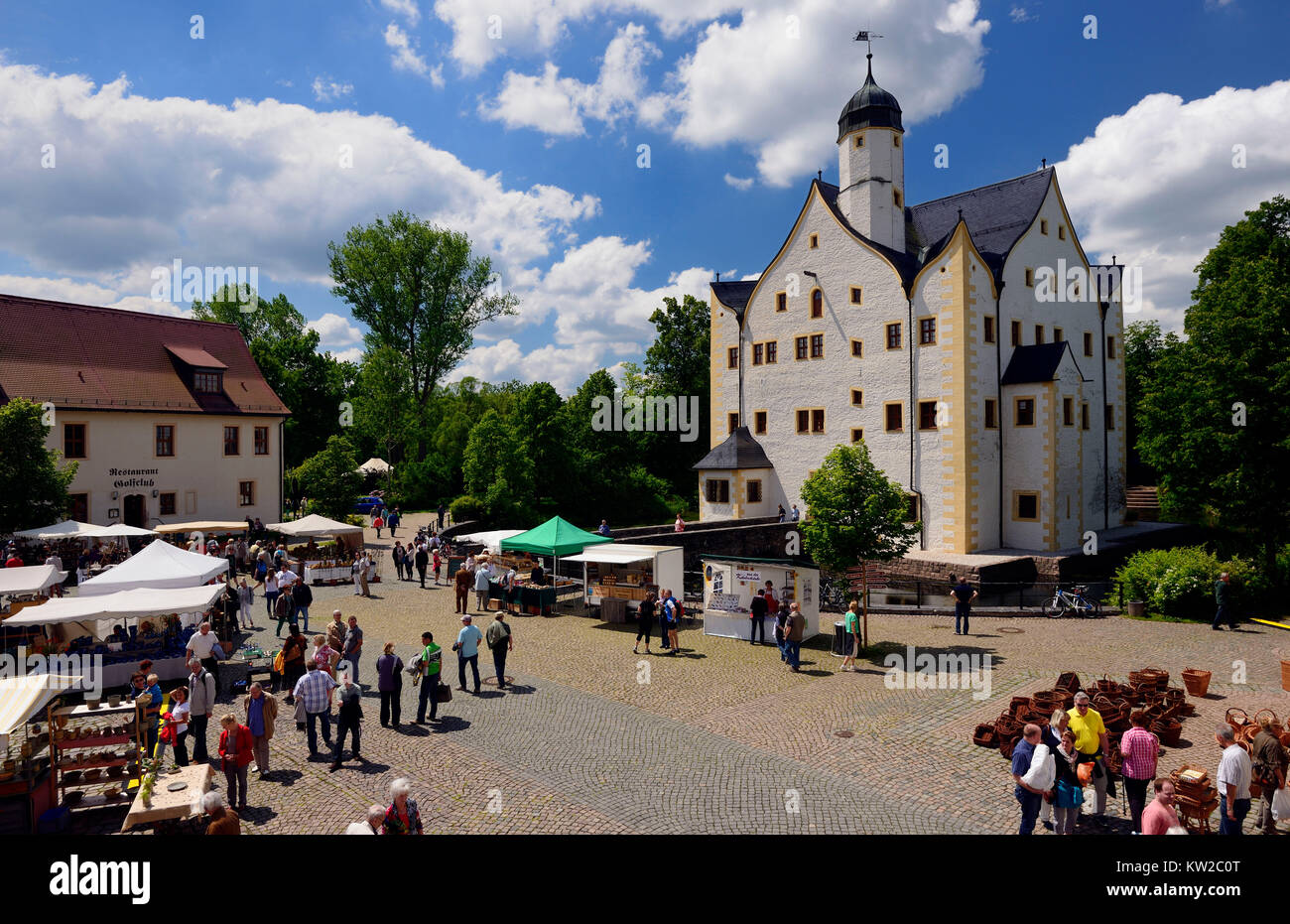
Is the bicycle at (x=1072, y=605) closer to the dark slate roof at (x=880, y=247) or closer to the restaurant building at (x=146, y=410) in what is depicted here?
the dark slate roof at (x=880, y=247)

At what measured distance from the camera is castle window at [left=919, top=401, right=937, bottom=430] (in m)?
33.3

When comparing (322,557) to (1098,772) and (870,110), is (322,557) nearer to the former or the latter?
(1098,772)

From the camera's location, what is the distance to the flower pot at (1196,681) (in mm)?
13602

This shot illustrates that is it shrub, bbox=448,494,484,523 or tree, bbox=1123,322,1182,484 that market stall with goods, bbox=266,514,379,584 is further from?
tree, bbox=1123,322,1182,484

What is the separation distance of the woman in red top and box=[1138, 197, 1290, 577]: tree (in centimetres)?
2837

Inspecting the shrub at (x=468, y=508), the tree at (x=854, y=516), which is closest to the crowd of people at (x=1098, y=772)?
the tree at (x=854, y=516)

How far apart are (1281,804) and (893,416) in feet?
91.6

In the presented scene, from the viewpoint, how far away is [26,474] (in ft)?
80.6

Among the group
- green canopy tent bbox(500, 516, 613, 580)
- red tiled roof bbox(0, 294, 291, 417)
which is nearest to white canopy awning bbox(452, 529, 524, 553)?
green canopy tent bbox(500, 516, 613, 580)

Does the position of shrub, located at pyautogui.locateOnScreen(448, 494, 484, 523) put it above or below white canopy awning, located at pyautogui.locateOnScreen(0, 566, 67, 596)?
above

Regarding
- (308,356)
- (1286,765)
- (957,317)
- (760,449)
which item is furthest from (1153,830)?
(308,356)

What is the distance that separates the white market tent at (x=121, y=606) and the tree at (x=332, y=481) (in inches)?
869

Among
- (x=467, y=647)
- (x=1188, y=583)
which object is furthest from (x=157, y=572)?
(x=1188, y=583)
